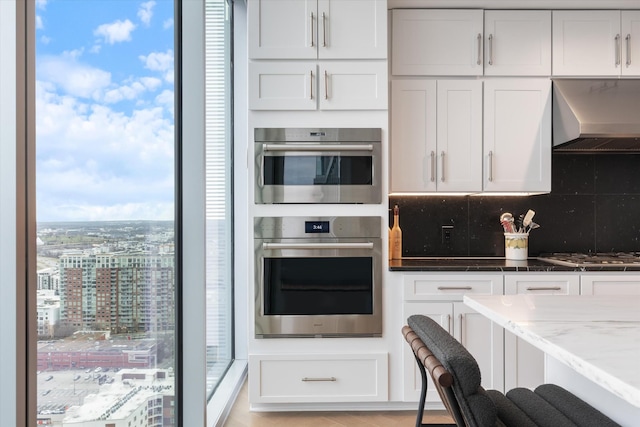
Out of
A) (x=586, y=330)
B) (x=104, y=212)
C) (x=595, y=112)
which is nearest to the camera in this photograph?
(x=586, y=330)

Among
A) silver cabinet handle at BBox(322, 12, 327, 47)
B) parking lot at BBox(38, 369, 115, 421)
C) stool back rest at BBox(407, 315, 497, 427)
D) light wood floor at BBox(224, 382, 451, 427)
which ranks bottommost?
light wood floor at BBox(224, 382, 451, 427)

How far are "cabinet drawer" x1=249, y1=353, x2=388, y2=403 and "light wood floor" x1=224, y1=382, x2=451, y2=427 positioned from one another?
3.8 inches

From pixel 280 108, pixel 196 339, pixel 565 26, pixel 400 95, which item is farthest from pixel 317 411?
pixel 565 26

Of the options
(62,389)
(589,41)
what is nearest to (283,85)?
(589,41)

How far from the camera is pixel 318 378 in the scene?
2900mm

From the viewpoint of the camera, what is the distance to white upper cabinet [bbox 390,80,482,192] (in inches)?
126

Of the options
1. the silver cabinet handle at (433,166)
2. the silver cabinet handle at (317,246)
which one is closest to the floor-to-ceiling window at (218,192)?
the silver cabinet handle at (317,246)

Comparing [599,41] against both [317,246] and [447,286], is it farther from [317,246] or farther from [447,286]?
[317,246]

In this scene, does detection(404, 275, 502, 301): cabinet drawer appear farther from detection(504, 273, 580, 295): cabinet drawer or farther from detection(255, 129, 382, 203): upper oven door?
detection(255, 129, 382, 203): upper oven door

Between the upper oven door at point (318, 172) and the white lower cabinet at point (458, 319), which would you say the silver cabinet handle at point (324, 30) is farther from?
the white lower cabinet at point (458, 319)

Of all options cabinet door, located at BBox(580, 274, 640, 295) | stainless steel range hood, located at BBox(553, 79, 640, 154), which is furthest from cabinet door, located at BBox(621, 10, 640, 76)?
cabinet door, located at BBox(580, 274, 640, 295)

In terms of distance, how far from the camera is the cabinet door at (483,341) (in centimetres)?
291

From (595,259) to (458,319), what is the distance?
1.03 meters

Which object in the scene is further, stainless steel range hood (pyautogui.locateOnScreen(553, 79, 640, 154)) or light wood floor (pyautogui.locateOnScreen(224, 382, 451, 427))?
stainless steel range hood (pyautogui.locateOnScreen(553, 79, 640, 154))
